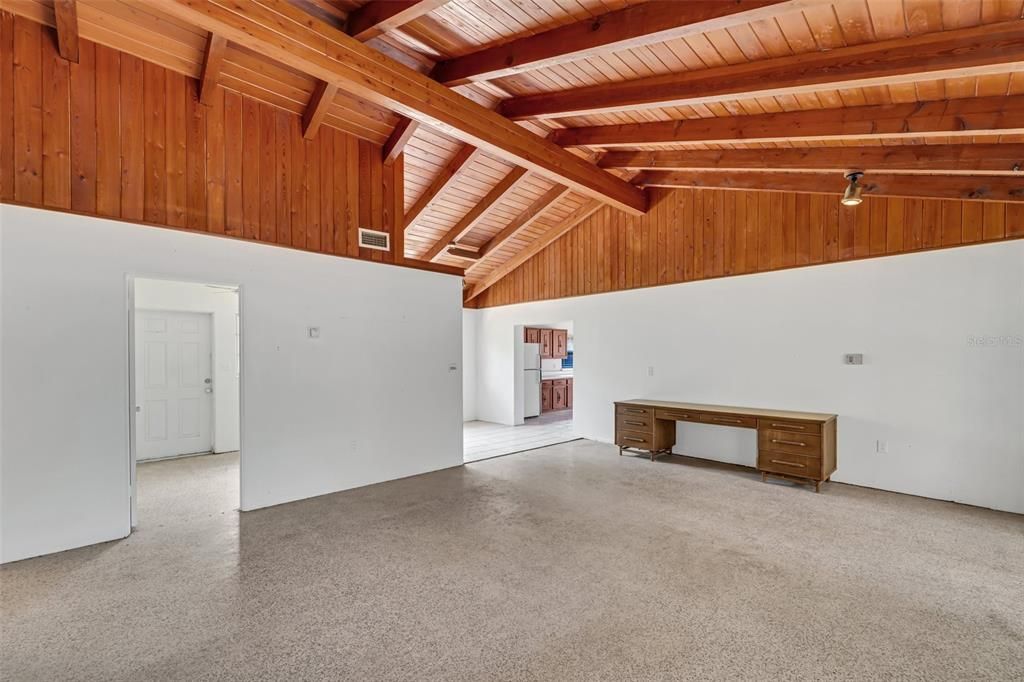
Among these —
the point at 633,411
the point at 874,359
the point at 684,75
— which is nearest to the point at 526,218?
the point at 633,411

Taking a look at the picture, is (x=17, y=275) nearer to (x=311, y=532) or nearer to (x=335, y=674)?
(x=311, y=532)

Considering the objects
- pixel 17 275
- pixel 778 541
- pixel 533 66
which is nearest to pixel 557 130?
pixel 533 66

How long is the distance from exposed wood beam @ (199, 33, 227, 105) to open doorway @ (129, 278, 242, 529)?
2230mm

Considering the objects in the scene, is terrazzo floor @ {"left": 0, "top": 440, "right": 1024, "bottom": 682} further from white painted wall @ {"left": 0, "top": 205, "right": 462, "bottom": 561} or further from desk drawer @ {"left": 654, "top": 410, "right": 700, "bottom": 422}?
desk drawer @ {"left": 654, "top": 410, "right": 700, "bottom": 422}

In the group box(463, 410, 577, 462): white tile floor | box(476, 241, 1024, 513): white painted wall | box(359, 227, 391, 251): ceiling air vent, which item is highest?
box(359, 227, 391, 251): ceiling air vent

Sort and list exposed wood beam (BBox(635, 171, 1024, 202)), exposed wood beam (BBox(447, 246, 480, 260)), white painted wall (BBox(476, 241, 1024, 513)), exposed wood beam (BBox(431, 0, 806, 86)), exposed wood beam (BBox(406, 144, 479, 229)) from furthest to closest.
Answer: exposed wood beam (BBox(447, 246, 480, 260))
exposed wood beam (BBox(406, 144, 479, 229))
white painted wall (BBox(476, 241, 1024, 513))
exposed wood beam (BBox(635, 171, 1024, 202))
exposed wood beam (BBox(431, 0, 806, 86))

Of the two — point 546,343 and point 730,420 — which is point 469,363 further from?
point 730,420

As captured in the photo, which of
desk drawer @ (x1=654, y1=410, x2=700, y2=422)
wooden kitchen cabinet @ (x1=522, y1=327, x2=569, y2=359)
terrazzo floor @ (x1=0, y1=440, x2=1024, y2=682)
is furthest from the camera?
wooden kitchen cabinet @ (x1=522, y1=327, x2=569, y2=359)

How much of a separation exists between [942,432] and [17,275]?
25.5 ft

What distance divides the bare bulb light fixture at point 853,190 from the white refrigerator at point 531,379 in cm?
599

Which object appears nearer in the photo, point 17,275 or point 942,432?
point 17,275

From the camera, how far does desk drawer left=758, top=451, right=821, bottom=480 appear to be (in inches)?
184

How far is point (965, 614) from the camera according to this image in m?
2.53

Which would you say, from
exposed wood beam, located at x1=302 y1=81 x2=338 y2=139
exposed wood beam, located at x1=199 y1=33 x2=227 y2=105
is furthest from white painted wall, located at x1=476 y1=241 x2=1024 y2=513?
exposed wood beam, located at x1=199 y1=33 x2=227 y2=105
